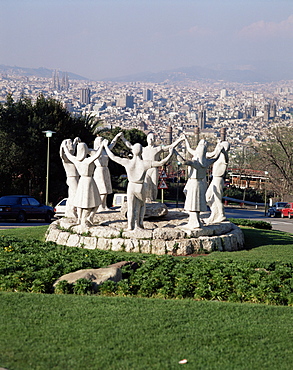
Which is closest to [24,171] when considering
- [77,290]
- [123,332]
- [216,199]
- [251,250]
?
[216,199]

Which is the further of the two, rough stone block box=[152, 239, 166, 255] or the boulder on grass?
rough stone block box=[152, 239, 166, 255]

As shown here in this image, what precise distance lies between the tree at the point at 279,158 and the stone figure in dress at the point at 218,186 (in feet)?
116

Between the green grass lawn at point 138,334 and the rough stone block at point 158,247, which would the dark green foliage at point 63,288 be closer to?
the green grass lawn at point 138,334

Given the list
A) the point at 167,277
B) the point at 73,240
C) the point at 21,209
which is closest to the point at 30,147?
the point at 21,209

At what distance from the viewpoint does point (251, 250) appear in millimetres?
15094

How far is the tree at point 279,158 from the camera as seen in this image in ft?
170

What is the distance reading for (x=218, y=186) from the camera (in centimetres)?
1698

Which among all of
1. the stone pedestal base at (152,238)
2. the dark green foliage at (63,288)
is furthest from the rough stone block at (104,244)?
the dark green foliage at (63,288)

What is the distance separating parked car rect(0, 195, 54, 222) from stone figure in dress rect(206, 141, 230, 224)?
10750 millimetres

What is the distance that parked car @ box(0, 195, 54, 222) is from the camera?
25.0 meters

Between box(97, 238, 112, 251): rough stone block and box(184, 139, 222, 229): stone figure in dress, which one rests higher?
box(184, 139, 222, 229): stone figure in dress

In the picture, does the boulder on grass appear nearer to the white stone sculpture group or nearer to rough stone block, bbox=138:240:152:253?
rough stone block, bbox=138:240:152:253

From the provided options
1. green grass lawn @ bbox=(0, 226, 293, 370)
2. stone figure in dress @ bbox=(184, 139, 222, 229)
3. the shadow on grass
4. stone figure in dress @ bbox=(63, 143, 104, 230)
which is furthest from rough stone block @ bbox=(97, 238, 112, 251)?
green grass lawn @ bbox=(0, 226, 293, 370)

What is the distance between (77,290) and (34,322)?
186 cm
